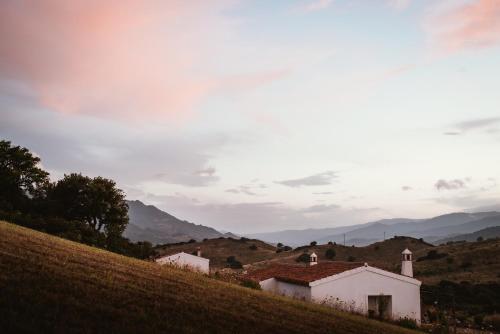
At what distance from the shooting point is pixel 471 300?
186 ft

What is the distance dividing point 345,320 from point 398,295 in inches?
936

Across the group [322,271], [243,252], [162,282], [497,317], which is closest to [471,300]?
[497,317]

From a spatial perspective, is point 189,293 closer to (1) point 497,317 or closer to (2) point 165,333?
(2) point 165,333

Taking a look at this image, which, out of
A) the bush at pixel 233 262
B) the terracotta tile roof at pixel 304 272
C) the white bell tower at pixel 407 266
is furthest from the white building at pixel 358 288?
the bush at pixel 233 262

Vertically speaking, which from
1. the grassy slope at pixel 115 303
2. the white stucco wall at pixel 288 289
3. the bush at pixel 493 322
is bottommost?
the bush at pixel 493 322

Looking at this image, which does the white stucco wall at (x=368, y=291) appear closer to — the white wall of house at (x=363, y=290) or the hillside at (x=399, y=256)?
the white wall of house at (x=363, y=290)

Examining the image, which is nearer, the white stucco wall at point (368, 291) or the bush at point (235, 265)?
the white stucco wall at point (368, 291)

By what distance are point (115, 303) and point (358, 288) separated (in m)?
30.3

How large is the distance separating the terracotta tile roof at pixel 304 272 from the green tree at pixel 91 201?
2417cm

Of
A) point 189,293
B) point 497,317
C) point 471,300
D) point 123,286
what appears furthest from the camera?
point 471,300

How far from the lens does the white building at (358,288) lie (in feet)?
123

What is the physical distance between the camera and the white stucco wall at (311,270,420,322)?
123ft

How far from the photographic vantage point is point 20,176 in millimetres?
54125

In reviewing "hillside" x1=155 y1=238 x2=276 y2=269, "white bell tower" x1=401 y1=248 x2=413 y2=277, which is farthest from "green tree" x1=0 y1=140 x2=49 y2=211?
"hillside" x1=155 y1=238 x2=276 y2=269
